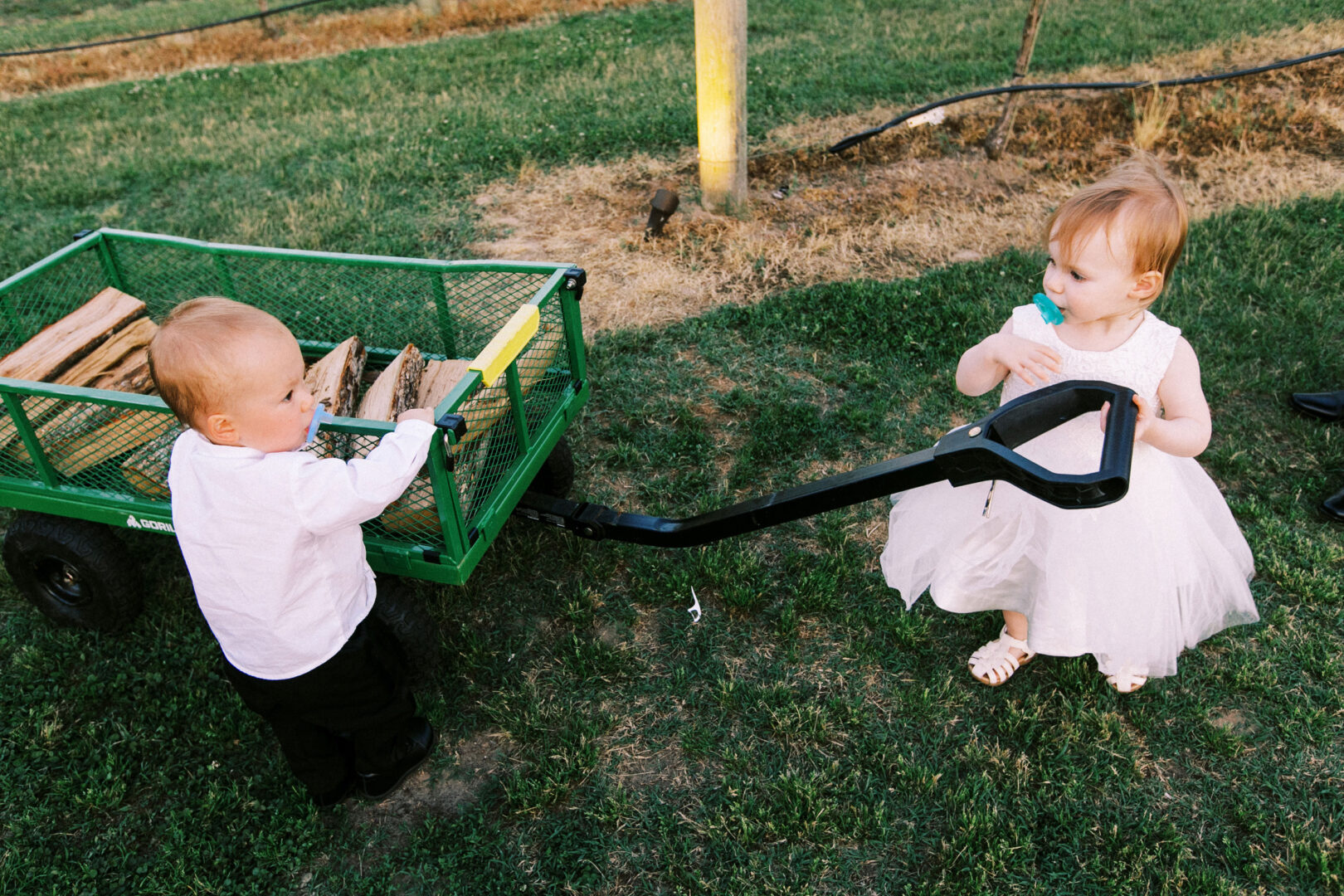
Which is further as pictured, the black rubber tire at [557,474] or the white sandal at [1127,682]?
the black rubber tire at [557,474]

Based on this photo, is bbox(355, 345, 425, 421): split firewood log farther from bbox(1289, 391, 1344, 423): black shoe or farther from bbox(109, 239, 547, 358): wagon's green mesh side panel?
bbox(1289, 391, 1344, 423): black shoe

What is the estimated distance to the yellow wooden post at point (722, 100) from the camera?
5.27 meters

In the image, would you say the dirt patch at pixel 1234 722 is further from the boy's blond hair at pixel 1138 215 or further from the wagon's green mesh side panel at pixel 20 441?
the wagon's green mesh side panel at pixel 20 441

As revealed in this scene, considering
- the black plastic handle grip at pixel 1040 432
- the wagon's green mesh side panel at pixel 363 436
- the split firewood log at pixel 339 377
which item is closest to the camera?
the black plastic handle grip at pixel 1040 432

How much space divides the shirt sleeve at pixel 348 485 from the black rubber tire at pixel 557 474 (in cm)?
133

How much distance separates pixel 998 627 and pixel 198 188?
6518 mm

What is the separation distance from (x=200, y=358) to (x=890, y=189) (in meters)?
5.10

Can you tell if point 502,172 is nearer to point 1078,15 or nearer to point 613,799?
point 613,799

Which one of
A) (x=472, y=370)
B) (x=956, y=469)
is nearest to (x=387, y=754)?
(x=472, y=370)

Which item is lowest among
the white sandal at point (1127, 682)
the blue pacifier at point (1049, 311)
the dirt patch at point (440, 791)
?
the dirt patch at point (440, 791)

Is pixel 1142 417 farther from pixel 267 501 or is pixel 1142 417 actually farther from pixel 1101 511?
pixel 267 501

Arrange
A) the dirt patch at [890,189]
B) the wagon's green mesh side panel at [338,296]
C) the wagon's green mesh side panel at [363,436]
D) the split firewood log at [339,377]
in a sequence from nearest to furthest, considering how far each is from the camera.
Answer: the wagon's green mesh side panel at [363,436]
the split firewood log at [339,377]
the wagon's green mesh side panel at [338,296]
the dirt patch at [890,189]

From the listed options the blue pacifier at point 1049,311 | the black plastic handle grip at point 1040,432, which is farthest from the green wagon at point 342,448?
the blue pacifier at point 1049,311

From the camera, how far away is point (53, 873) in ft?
8.11
